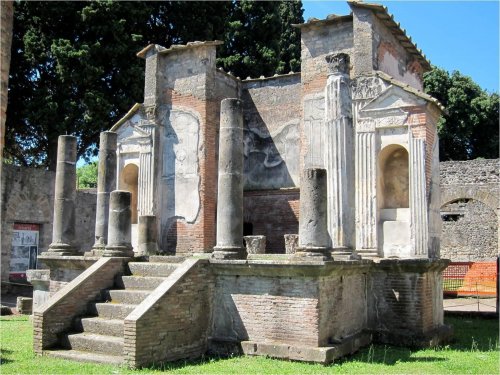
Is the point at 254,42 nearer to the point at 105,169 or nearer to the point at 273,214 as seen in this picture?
the point at 273,214

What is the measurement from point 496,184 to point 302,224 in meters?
20.0

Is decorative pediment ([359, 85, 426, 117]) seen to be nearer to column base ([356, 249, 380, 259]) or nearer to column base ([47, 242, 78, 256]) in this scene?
column base ([356, 249, 380, 259])

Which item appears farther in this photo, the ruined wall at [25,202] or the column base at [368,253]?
the ruined wall at [25,202]

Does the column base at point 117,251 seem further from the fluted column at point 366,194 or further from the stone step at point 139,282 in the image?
the fluted column at point 366,194

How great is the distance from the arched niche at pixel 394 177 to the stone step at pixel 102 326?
6.42 metres

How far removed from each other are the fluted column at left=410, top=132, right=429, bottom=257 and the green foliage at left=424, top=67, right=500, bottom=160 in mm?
24766

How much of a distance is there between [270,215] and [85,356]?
7.78 metres

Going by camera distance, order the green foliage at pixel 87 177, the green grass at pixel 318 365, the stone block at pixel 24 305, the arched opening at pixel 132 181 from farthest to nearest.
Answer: the green foliage at pixel 87 177 → the arched opening at pixel 132 181 → the stone block at pixel 24 305 → the green grass at pixel 318 365

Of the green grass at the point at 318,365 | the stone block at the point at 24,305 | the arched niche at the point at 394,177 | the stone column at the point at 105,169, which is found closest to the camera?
the green grass at the point at 318,365

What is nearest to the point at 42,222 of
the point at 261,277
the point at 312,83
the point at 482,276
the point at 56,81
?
the point at 56,81

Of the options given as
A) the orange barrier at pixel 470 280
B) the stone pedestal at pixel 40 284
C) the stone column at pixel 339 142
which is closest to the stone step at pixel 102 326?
the stone column at pixel 339 142

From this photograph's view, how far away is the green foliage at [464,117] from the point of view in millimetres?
36094

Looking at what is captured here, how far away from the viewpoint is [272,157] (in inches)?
636

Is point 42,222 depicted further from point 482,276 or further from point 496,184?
point 496,184
